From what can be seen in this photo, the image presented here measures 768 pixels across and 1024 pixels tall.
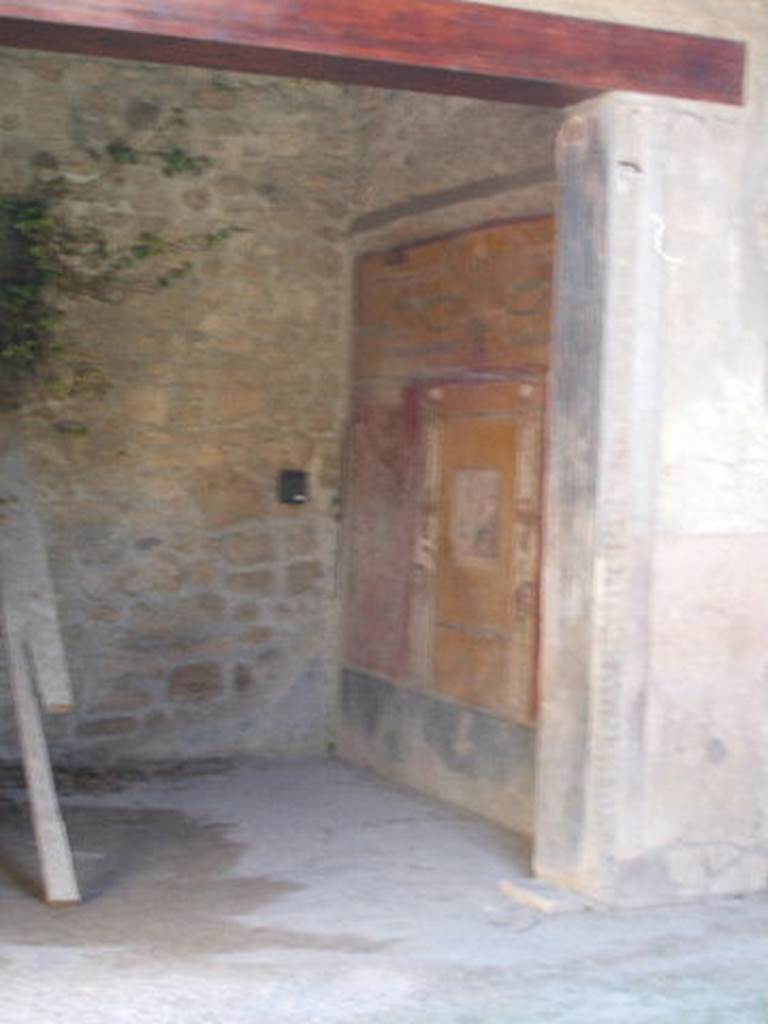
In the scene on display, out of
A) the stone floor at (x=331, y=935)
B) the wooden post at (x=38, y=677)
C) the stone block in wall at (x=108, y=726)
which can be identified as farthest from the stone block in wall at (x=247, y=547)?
the wooden post at (x=38, y=677)

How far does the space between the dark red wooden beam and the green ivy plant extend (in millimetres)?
2328

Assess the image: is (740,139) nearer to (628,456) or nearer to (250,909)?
(628,456)

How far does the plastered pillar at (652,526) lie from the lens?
4879 millimetres

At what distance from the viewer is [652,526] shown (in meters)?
4.90

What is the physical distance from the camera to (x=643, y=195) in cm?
488

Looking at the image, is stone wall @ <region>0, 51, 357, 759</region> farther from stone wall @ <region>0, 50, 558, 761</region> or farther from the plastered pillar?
the plastered pillar

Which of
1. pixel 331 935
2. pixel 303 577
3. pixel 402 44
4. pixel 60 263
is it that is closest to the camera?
pixel 402 44

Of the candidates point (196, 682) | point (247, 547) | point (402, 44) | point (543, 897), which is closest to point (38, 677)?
point (543, 897)

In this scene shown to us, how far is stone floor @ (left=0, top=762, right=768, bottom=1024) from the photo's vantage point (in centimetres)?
402

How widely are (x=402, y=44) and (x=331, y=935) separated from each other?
2.37 meters

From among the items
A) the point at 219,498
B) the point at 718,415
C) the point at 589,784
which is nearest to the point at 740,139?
the point at 718,415

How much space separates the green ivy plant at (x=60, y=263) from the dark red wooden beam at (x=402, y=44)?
2328 millimetres

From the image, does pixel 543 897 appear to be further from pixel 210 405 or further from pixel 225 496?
pixel 210 405

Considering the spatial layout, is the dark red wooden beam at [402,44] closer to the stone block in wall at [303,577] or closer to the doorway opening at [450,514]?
the doorway opening at [450,514]
